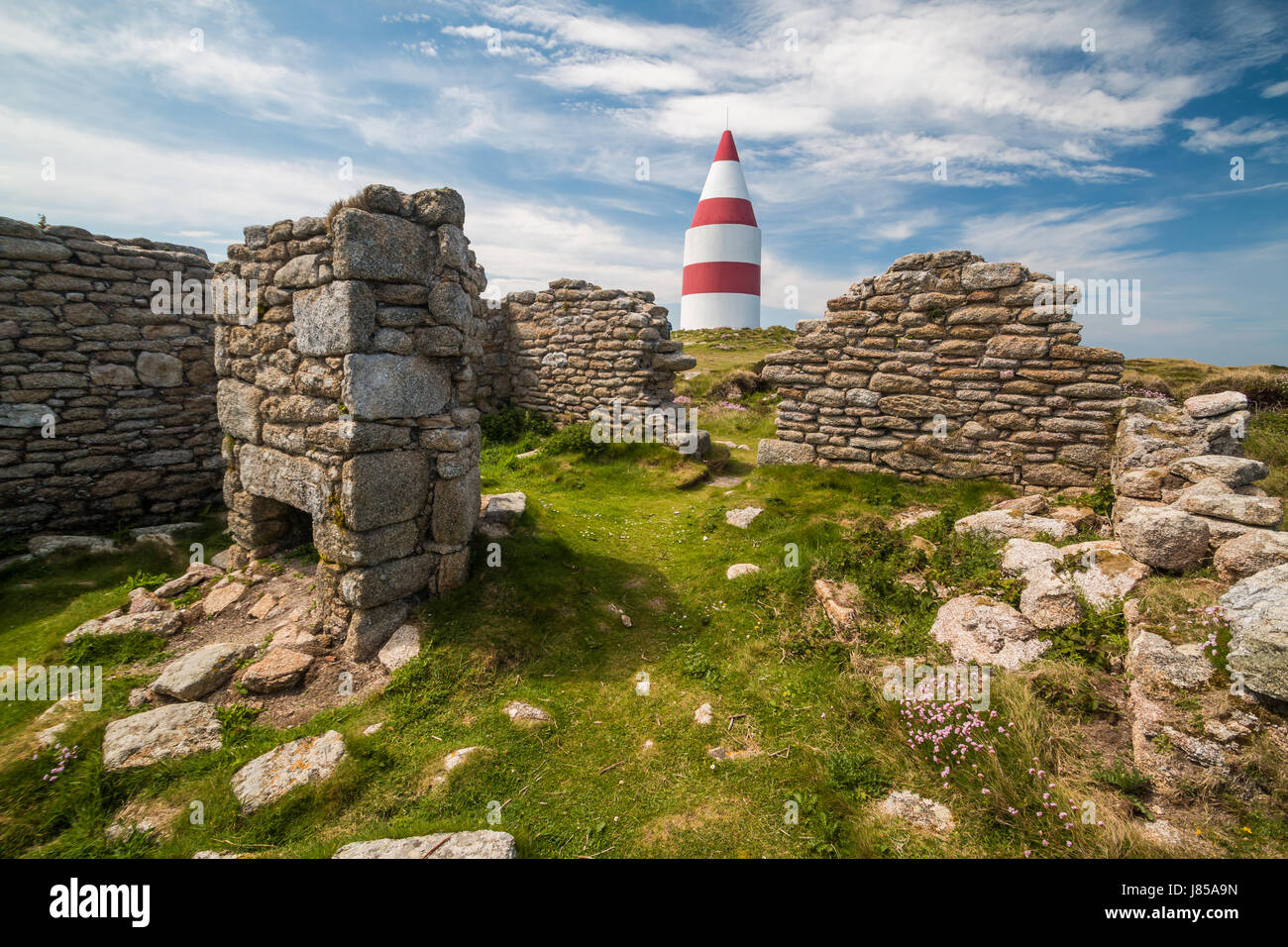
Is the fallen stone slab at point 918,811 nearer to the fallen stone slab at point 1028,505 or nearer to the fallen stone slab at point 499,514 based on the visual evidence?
the fallen stone slab at point 1028,505

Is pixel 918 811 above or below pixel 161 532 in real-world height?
below

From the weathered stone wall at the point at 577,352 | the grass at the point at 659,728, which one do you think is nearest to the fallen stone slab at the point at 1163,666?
the grass at the point at 659,728

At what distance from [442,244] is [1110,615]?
674 centimetres

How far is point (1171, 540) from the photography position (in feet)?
14.7

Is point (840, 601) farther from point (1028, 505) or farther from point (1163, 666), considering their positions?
point (1028, 505)

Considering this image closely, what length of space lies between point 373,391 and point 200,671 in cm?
285

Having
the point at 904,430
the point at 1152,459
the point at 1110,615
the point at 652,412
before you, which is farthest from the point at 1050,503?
the point at 652,412

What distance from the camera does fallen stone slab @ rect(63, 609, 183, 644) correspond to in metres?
5.35

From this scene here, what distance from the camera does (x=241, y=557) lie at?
671 cm

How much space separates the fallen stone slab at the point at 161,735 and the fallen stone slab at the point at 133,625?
1312mm

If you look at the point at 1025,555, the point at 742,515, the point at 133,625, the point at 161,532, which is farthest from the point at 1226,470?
the point at 161,532

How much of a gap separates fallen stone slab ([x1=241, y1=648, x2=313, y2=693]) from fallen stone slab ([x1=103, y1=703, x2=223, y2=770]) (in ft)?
1.09

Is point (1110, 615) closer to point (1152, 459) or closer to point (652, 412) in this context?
point (1152, 459)

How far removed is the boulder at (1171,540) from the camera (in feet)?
14.6
